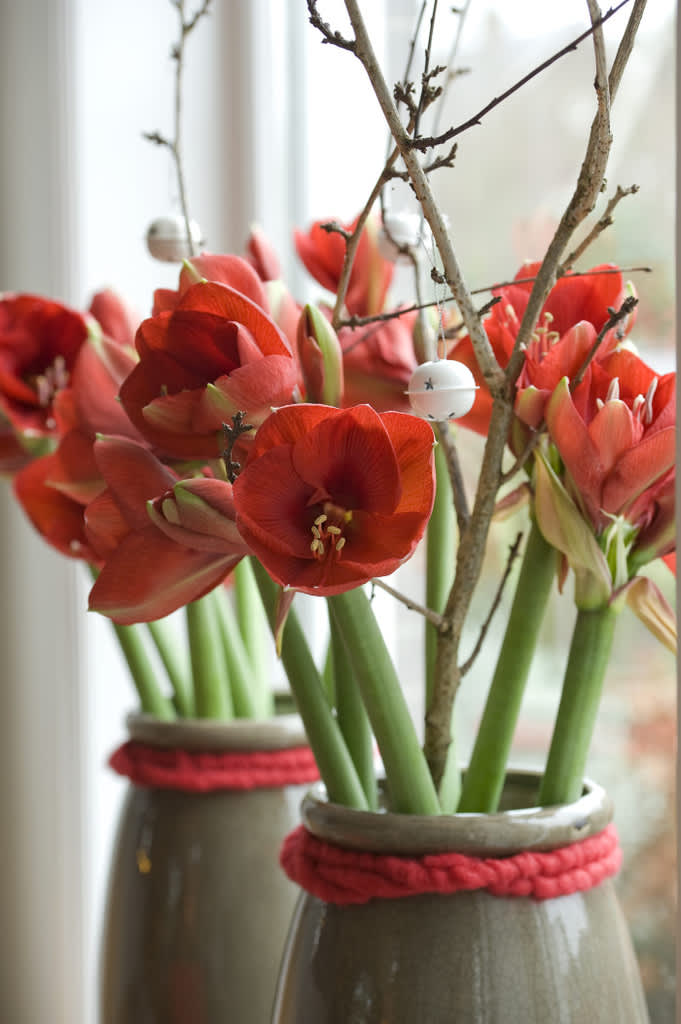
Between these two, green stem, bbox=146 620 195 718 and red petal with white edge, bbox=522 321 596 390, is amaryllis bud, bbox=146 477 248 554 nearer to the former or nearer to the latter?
red petal with white edge, bbox=522 321 596 390

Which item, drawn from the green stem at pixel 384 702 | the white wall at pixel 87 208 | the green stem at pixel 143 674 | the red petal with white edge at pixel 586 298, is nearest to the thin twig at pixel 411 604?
the green stem at pixel 384 702

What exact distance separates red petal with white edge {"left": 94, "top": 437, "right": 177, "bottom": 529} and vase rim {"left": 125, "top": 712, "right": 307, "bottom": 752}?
179 mm

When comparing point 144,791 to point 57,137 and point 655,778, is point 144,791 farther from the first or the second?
point 57,137

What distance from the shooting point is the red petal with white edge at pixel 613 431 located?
370 millimetres

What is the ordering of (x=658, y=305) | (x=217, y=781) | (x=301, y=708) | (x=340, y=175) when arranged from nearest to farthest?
1. (x=301, y=708)
2. (x=217, y=781)
3. (x=658, y=305)
4. (x=340, y=175)

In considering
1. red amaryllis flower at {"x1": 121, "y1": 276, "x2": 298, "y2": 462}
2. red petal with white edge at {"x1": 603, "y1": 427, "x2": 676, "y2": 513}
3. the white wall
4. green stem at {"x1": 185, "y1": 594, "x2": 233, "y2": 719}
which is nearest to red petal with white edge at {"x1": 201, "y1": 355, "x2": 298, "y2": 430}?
red amaryllis flower at {"x1": 121, "y1": 276, "x2": 298, "y2": 462}

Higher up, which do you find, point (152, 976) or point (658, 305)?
point (658, 305)

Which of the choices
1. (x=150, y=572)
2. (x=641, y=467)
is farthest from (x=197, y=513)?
(x=641, y=467)

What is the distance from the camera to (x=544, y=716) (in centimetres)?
71

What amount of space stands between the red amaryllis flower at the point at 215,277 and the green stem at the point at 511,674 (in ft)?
0.43

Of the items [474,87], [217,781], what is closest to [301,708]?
[217,781]

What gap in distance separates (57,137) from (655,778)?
2.17 feet

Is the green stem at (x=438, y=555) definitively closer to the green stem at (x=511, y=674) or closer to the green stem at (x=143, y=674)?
the green stem at (x=511, y=674)

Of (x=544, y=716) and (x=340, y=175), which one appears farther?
(x=340, y=175)
